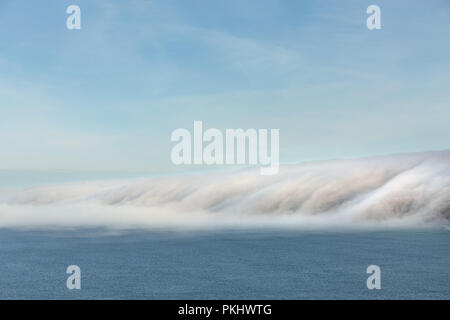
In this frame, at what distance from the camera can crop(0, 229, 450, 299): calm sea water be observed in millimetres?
91000

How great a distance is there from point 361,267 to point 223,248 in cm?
6528

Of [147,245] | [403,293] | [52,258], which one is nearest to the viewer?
[403,293]

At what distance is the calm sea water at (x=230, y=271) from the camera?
299 ft

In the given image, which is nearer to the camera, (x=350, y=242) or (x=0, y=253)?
(x=0, y=253)

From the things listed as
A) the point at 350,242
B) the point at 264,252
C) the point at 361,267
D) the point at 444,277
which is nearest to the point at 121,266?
the point at 264,252

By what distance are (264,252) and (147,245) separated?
178ft

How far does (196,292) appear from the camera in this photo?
90.6m

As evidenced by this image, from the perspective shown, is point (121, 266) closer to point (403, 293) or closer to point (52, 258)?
point (52, 258)

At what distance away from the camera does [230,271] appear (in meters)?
118

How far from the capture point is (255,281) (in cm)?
10350
